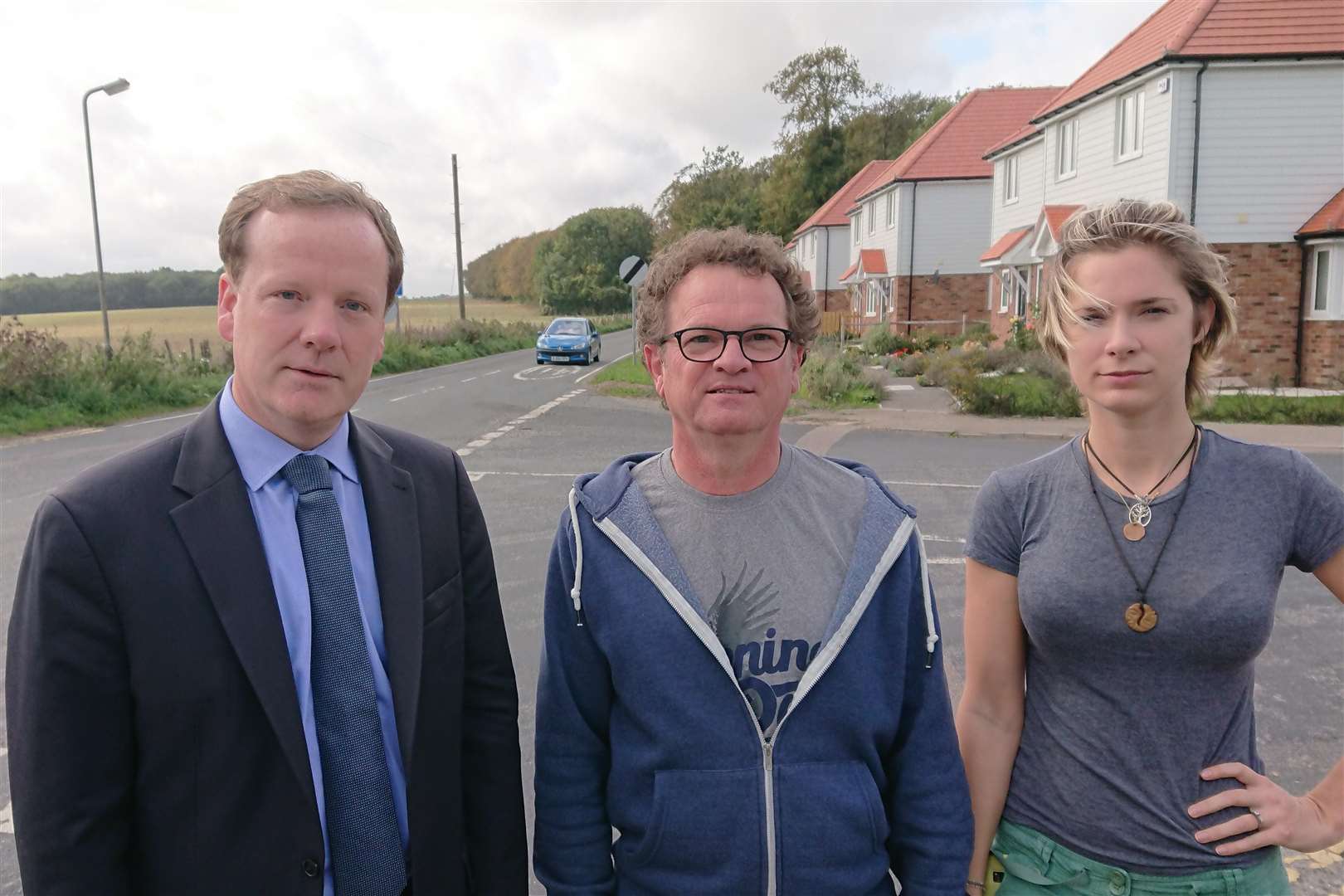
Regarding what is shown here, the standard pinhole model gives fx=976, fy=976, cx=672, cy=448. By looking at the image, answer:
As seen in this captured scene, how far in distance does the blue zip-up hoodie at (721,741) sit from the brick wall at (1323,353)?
68.7 ft

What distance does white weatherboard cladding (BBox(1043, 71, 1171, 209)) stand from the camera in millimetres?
20797

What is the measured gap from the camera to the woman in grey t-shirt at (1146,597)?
179 centimetres

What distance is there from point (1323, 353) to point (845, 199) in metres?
40.5

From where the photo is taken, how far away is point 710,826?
1.82 metres

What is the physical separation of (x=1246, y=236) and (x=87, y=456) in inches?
855

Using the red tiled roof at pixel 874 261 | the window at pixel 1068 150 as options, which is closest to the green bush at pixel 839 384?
the window at pixel 1068 150

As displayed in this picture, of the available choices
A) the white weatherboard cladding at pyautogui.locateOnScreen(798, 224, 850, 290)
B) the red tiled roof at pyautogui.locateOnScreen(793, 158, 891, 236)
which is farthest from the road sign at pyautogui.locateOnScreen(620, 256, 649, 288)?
the red tiled roof at pyautogui.locateOnScreen(793, 158, 891, 236)

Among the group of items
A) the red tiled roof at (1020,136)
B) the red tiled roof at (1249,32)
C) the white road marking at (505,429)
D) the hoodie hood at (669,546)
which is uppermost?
the red tiled roof at (1249,32)

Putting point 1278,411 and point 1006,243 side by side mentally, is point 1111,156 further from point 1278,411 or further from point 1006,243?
point 1278,411

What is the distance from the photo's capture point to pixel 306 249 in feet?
5.86

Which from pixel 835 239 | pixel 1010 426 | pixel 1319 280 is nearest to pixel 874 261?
pixel 835 239

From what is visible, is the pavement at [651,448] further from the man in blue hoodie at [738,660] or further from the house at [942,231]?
the house at [942,231]

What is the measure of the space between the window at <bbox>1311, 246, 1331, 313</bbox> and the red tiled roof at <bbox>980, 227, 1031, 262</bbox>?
884 centimetres

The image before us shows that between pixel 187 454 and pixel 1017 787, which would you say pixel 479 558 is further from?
pixel 1017 787
